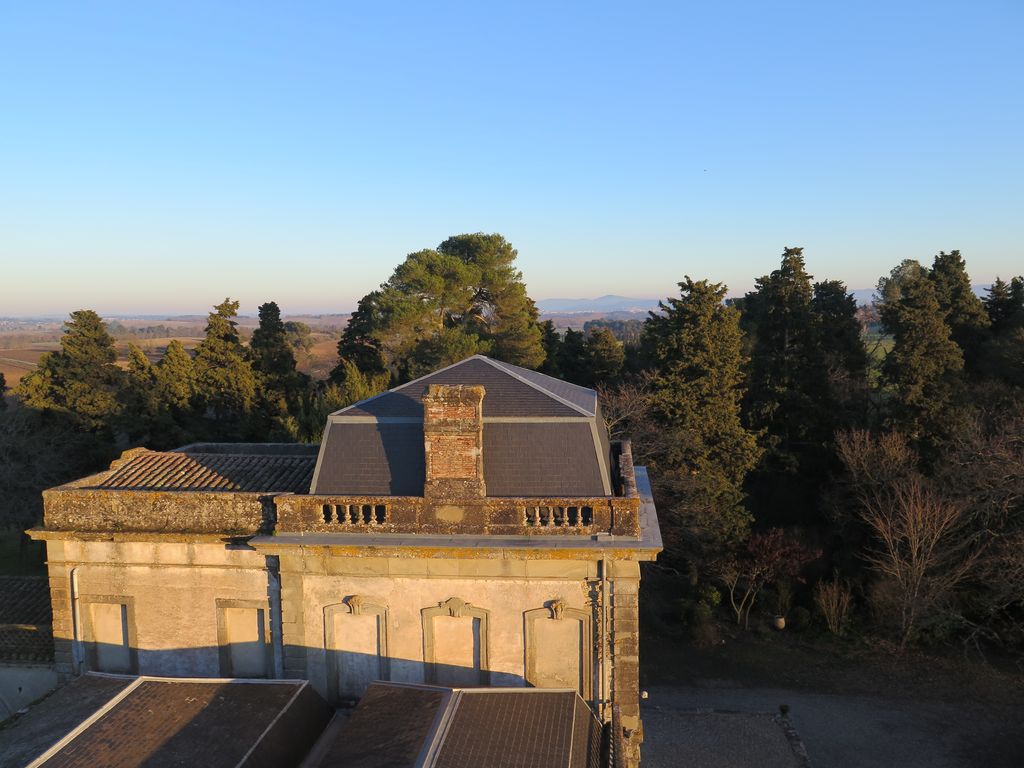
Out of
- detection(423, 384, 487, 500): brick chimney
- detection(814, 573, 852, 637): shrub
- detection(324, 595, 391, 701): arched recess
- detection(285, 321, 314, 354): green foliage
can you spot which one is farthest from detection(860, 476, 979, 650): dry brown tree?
detection(285, 321, 314, 354): green foliage

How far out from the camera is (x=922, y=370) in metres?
27.5

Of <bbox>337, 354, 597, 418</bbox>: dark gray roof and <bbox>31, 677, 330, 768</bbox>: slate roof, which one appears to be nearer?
<bbox>31, 677, 330, 768</bbox>: slate roof

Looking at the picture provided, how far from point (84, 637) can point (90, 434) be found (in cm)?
1946

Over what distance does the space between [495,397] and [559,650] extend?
15.6 feet

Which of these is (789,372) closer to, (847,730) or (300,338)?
(847,730)

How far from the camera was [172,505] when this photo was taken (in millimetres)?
13266

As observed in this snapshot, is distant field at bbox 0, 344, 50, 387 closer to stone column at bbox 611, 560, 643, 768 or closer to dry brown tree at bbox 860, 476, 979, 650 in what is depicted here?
stone column at bbox 611, 560, 643, 768

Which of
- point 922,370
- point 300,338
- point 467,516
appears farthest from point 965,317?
point 300,338

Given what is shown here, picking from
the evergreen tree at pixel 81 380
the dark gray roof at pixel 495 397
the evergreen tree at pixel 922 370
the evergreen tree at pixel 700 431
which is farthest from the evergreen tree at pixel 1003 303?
the evergreen tree at pixel 81 380

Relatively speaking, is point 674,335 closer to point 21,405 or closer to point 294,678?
point 294,678

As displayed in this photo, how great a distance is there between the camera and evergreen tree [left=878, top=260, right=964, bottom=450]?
89.4 feet

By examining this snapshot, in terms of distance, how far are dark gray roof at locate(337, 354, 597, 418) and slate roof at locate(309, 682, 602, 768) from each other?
4.82 m

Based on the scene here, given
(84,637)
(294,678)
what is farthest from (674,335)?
(84,637)

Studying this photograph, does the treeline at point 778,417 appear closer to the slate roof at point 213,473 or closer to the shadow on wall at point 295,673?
the slate roof at point 213,473
